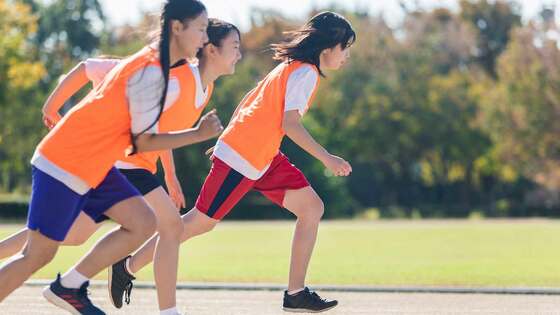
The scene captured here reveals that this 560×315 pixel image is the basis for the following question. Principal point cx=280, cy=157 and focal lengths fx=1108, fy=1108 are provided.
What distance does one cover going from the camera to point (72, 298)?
20.7ft

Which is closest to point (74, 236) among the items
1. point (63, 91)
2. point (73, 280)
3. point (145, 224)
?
point (63, 91)

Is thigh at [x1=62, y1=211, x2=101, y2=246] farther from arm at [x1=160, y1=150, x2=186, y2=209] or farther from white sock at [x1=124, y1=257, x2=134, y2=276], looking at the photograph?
arm at [x1=160, y1=150, x2=186, y2=209]

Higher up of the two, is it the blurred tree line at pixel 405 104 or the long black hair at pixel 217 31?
the long black hair at pixel 217 31

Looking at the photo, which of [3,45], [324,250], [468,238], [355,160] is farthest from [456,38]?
[324,250]

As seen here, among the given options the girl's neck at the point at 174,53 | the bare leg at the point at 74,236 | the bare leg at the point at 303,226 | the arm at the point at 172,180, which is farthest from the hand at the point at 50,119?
the bare leg at the point at 303,226

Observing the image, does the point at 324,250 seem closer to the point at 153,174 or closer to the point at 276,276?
the point at 276,276

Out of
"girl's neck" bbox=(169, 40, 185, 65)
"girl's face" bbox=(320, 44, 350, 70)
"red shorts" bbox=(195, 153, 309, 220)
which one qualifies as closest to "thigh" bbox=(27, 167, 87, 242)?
"girl's neck" bbox=(169, 40, 185, 65)

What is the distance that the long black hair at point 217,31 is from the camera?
762 cm

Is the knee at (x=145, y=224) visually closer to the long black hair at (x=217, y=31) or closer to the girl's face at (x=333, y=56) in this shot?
the long black hair at (x=217, y=31)

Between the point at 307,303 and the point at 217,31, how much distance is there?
2.03 meters

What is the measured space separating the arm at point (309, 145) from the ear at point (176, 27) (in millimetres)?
1584

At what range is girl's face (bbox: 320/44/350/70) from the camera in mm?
7922

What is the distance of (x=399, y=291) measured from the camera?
34.7 ft

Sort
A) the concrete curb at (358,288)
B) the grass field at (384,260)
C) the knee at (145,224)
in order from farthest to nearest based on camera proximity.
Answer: the grass field at (384,260) → the concrete curb at (358,288) → the knee at (145,224)
